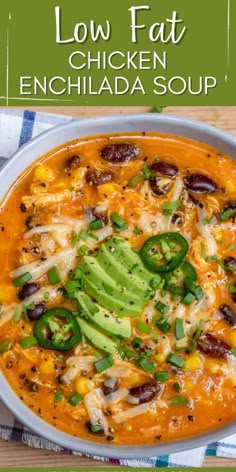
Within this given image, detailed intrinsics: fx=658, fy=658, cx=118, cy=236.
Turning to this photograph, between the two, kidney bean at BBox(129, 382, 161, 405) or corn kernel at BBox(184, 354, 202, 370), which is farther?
corn kernel at BBox(184, 354, 202, 370)

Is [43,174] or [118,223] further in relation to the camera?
[43,174]

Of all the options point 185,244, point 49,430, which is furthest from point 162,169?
point 49,430

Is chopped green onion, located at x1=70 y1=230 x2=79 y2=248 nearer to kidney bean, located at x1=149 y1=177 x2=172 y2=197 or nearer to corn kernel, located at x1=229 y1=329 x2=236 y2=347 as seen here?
kidney bean, located at x1=149 y1=177 x2=172 y2=197

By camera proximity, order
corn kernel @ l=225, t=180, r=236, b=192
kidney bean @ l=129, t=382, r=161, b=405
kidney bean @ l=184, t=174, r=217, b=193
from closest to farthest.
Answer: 1. kidney bean @ l=129, t=382, r=161, b=405
2. kidney bean @ l=184, t=174, r=217, b=193
3. corn kernel @ l=225, t=180, r=236, b=192

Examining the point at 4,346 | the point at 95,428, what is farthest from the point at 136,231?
the point at 95,428

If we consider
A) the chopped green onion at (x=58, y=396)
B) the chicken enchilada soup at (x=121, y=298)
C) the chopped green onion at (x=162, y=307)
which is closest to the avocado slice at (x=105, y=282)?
the chicken enchilada soup at (x=121, y=298)

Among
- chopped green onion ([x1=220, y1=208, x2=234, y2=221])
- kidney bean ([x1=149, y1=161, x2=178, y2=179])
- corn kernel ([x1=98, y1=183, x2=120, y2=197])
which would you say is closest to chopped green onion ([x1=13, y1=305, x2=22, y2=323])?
corn kernel ([x1=98, y1=183, x2=120, y2=197])

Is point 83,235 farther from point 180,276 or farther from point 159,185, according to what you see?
point 180,276
